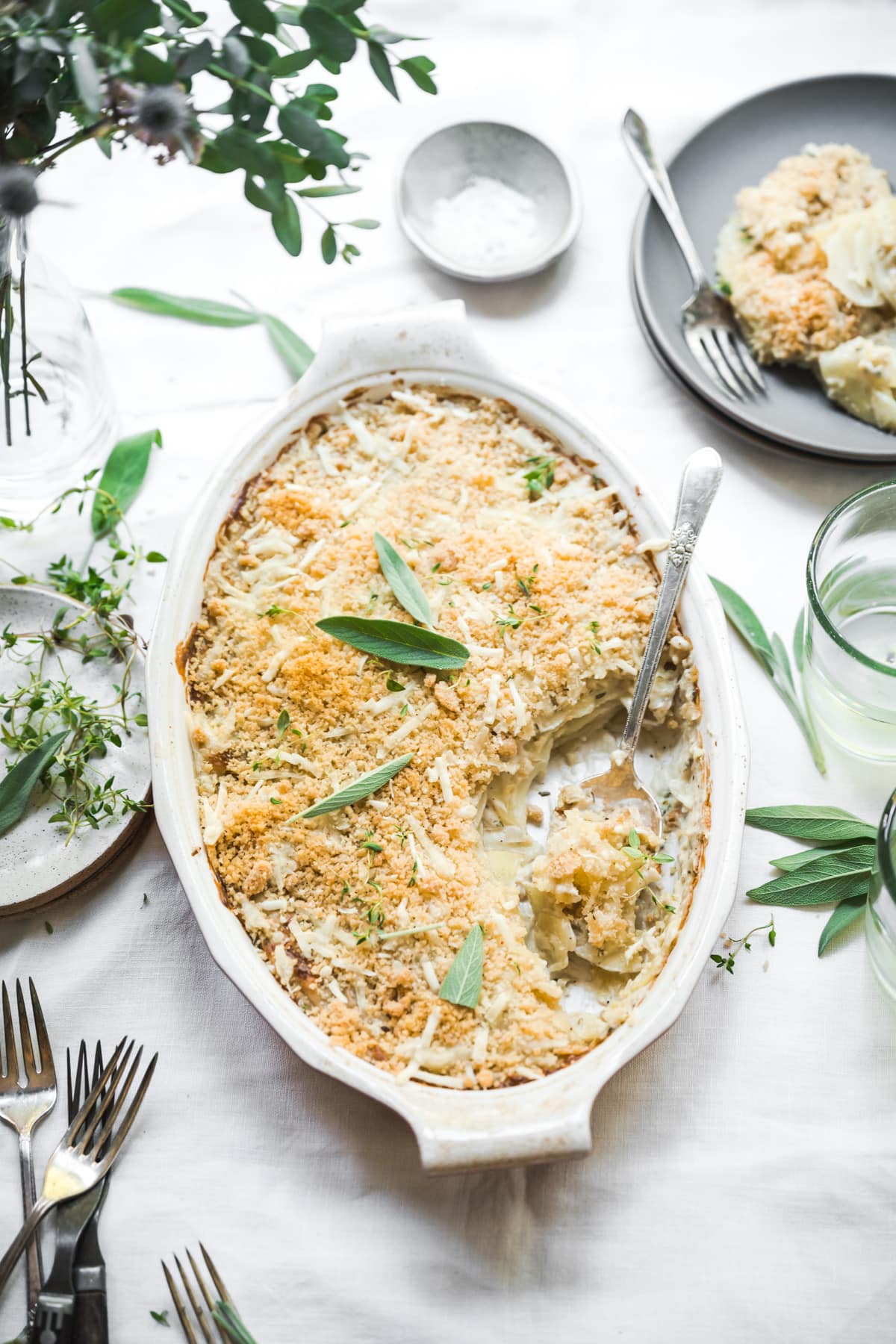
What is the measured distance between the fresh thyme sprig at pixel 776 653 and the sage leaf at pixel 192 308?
4.10ft

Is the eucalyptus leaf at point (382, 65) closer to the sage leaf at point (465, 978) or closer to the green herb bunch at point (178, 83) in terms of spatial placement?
the green herb bunch at point (178, 83)

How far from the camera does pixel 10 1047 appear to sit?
1.86 metres

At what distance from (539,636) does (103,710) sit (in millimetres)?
852

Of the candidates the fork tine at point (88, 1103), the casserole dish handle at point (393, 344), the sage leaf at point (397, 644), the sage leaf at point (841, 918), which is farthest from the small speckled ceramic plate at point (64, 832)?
the sage leaf at point (841, 918)

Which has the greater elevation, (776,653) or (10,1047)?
(776,653)

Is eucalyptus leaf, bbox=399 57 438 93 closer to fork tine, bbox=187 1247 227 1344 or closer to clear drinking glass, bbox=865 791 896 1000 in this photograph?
clear drinking glass, bbox=865 791 896 1000

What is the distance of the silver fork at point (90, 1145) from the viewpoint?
174cm

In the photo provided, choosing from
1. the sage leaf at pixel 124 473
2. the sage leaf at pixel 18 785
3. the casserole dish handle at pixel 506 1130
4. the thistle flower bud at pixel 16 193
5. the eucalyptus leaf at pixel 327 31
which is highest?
the eucalyptus leaf at pixel 327 31

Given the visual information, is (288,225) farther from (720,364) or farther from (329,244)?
(720,364)

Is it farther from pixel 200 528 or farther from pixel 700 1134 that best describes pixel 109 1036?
pixel 700 1134

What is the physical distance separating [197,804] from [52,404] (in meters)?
0.98

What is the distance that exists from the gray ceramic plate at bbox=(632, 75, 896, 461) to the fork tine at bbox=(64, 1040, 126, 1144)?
179 cm

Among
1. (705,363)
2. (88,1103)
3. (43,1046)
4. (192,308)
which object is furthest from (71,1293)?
(705,363)

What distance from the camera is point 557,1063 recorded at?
1.67 metres
